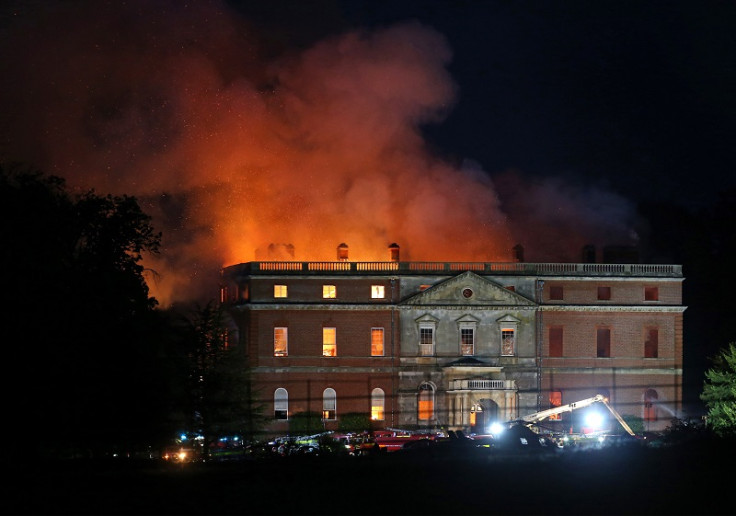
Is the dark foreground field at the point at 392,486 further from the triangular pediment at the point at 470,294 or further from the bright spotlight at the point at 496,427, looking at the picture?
the triangular pediment at the point at 470,294

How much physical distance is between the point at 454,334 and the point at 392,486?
45.3 metres

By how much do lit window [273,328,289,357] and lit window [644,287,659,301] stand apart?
2091cm

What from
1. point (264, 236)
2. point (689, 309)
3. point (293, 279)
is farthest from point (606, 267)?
point (264, 236)

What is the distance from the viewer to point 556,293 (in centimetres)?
Answer: 8494

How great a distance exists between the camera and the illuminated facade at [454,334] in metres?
83.8

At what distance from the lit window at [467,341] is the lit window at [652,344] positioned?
10058mm

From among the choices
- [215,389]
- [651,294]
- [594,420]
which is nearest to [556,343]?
[651,294]

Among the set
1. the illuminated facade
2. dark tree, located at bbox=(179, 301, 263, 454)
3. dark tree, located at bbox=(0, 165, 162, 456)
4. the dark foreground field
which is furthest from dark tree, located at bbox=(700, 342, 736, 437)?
dark tree, located at bbox=(0, 165, 162, 456)

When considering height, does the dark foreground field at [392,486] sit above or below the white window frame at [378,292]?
below

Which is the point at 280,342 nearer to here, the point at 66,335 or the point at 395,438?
the point at 395,438

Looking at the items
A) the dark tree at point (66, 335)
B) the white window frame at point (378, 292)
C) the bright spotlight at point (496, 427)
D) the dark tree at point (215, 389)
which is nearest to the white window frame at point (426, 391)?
the white window frame at point (378, 292)

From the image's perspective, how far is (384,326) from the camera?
84688mm

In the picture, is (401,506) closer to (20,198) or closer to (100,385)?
(100,385)

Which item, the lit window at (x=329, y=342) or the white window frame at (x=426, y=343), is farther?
the white window frame at (x=426, y=343)
